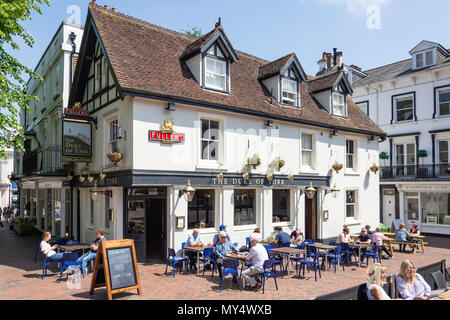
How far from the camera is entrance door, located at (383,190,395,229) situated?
82.4ft

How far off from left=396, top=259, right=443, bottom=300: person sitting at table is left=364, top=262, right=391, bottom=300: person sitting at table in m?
0.81

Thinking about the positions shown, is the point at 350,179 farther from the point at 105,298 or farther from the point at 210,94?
the point at 105,298

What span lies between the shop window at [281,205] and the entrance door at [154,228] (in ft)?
17.0

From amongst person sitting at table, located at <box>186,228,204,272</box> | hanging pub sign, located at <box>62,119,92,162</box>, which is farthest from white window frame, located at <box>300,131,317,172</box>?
hanging pub sign, located at <box>62,119,92,162</box>

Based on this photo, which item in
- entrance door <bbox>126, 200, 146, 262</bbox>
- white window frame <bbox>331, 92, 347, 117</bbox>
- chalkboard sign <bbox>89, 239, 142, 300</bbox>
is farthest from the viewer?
white window frame <bbox>331, 92, 347, 117</bbox>

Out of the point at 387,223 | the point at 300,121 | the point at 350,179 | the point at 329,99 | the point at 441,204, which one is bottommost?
the point at 387,223

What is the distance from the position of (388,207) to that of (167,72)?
778 inches

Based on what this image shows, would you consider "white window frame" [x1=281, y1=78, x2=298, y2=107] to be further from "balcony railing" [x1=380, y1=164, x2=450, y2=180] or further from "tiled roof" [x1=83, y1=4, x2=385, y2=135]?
"balcony railing" [x1=380, y1=164, x2=450, y2=180]

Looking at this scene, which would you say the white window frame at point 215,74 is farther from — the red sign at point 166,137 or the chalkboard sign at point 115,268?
the chalkboard sign at point 115,268

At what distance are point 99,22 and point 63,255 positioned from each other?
Answer: 8.95 m

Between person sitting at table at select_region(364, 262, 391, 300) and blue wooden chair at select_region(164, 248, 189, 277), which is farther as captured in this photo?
blue wooden chair at select_region(164, 248, 189, 277)

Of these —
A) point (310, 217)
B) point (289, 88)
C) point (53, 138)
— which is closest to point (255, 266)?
point (310, 217)

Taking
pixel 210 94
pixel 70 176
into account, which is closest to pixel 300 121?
pixel 210 94

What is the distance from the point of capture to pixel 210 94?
14000 millimetres
